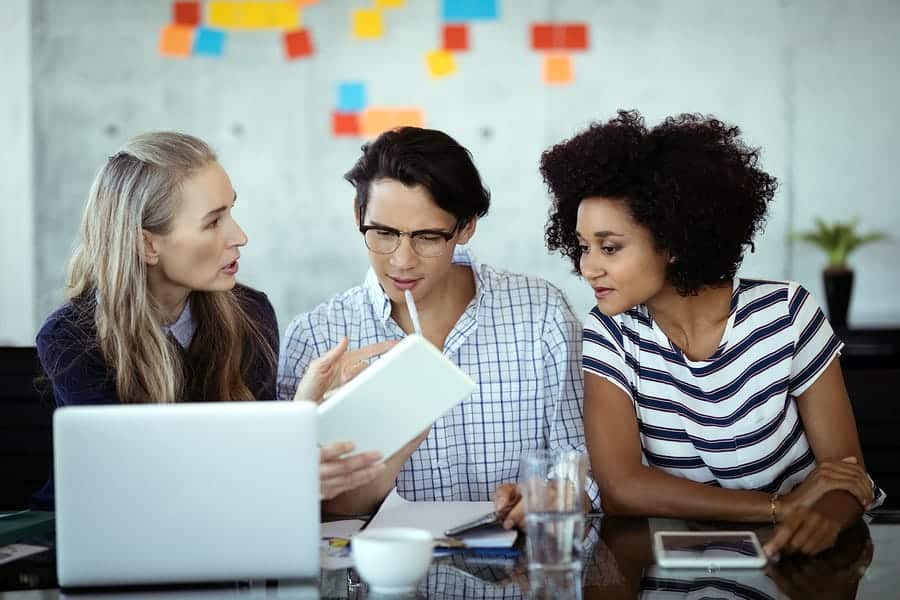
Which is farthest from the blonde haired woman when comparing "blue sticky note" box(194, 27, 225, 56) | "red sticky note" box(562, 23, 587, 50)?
"red sticky note" box(562, 23, 587, 50)

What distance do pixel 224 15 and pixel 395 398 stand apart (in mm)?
3420

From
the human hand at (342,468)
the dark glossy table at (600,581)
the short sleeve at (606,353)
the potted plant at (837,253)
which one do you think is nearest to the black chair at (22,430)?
the dark glossy table at (600,581)

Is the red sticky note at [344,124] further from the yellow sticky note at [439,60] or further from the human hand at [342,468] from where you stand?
the human hand at [342,468]

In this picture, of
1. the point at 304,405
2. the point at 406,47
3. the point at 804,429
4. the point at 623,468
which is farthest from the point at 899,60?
the point at 304,405

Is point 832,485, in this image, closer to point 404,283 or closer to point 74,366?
point 404,283

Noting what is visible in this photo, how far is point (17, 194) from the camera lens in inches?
171

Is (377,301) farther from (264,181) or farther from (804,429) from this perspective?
(264,181)

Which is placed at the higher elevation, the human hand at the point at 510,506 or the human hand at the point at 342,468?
the human hand at the point at 342,468

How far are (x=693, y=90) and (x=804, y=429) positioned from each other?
2.76 metres

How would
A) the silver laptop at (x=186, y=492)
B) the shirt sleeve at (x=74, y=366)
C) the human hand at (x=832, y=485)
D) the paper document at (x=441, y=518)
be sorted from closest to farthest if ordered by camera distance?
the silver laptop at (x=186, y=492), the paper document at (x=441, y=518), the human hand at (x=832, y=485), the shirt sleeve at (x=74, y=366)

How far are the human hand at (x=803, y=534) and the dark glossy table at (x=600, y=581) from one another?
0.6 inches

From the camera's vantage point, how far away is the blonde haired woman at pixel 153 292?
5.70 feet

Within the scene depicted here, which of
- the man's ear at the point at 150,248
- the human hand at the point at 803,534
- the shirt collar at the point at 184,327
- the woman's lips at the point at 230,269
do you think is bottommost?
the human hand at the point at 803,534

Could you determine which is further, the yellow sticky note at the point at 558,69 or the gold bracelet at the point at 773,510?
the yellow sticky note at the point at 558,69
